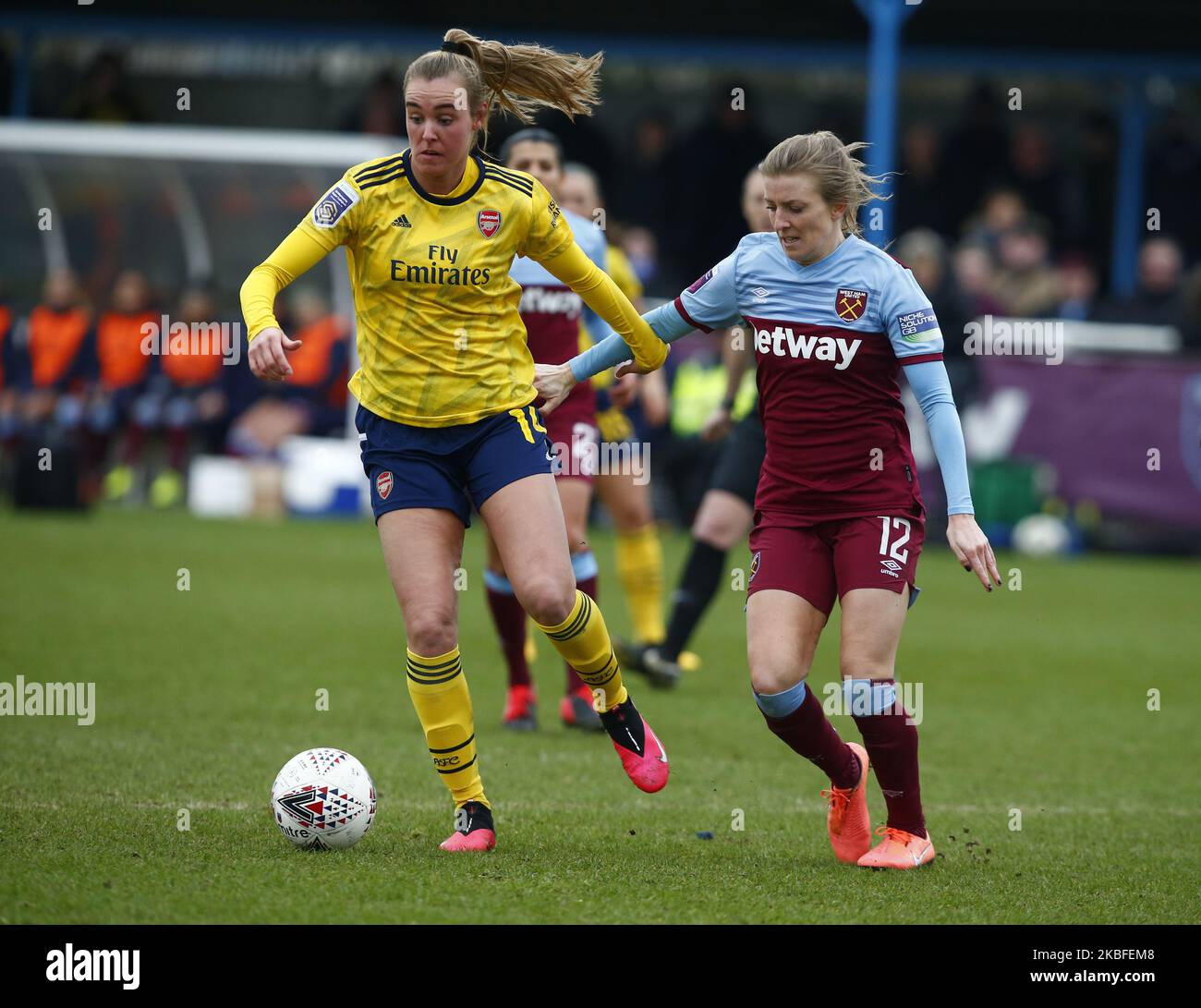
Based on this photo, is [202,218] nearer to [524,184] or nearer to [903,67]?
[903,67]

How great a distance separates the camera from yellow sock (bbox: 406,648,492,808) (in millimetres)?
5090

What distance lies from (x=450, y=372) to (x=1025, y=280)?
1299 cm

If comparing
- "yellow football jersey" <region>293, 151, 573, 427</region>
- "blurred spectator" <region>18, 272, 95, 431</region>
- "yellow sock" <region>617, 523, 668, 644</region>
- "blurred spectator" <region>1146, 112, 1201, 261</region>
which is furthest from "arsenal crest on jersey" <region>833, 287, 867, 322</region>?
"blurred spectator" <region>1146, 112, 1201, 261</region>

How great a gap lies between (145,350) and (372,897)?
1435 centimetres

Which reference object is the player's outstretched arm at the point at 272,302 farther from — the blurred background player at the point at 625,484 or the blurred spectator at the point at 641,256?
the blurred spectator at the point at 641,256

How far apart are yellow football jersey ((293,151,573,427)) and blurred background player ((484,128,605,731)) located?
2.16 m

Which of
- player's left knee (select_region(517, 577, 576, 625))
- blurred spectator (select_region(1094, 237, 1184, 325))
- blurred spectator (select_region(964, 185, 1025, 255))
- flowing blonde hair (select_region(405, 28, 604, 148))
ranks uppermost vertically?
blurred spectator (select_region(964, 185, 1025, 255))

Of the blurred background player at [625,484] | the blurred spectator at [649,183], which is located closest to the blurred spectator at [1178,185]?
the blurred spectator at [649,183]

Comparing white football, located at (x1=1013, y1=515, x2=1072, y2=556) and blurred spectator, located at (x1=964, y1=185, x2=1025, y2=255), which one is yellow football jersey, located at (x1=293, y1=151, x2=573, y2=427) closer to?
white football, located at (x1=1013, y1=515, x2=1072, y2=556)

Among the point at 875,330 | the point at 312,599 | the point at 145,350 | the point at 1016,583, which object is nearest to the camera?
the point at 875,330

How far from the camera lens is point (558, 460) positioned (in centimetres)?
748
